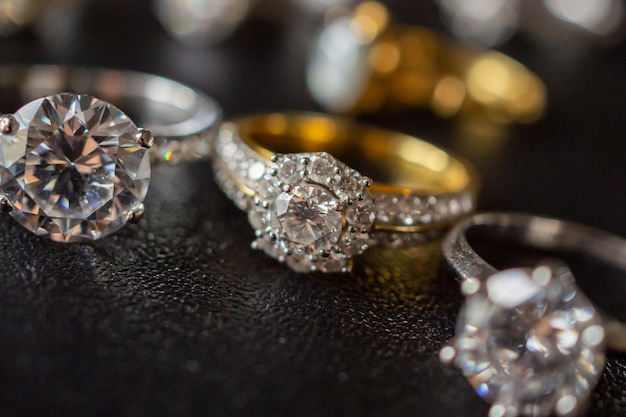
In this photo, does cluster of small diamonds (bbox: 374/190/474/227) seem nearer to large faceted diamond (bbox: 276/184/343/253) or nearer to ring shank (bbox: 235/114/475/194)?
large faceted diamond (bbox: 276/184/343/253)

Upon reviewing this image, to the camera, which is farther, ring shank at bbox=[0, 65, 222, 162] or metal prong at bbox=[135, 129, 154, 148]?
ring shank at bbox=[0, 65, 222, 162]

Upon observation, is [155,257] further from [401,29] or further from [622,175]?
[622,175]

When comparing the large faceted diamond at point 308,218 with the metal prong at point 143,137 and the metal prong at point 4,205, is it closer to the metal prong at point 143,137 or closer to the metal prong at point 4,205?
the metal prong at point 143,137

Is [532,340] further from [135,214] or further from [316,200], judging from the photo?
[135,214]

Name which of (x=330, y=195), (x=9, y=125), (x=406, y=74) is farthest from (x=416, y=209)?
(x=406, y=74)

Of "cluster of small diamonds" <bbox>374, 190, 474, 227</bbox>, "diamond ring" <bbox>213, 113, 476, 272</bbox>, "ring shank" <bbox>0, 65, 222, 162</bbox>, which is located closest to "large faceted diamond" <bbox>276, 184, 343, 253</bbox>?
"diamond ring" <bbox>213, 113, 476, 272</bbox>

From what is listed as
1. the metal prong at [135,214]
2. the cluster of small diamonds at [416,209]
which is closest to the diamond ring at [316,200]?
the cluster of small diamonds at [416,209]
